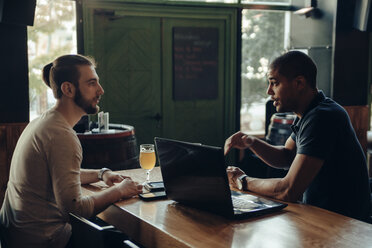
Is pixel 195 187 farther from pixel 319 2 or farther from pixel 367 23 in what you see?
pixel 319 2

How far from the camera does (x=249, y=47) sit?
17.5 feet

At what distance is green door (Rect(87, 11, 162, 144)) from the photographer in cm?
459

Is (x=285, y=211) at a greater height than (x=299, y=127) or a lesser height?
lesser

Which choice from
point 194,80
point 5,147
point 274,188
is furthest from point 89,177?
point 194,80

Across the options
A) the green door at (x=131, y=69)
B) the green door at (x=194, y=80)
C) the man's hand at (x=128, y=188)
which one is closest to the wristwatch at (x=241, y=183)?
the man's hand at (x=128, y=188)

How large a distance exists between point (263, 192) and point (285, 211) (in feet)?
0.77

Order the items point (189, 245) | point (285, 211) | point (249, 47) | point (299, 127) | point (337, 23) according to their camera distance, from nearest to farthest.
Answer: point (189, 245) → point (285, 211) → point (299, 127) → point (337, 23) → point (249, 47)

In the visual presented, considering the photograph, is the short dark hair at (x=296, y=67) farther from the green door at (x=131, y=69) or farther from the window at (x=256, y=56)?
the window at (x=256, y=56)

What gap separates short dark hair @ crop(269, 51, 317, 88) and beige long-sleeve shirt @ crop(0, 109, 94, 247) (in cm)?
107

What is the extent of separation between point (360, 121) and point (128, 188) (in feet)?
12.9

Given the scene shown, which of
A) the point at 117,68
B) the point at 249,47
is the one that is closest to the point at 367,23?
the point at 249,47

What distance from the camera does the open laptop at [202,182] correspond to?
1.67 metres

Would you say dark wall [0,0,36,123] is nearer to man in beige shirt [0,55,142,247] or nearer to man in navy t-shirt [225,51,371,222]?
man in beige shirt [0,55,142,247]

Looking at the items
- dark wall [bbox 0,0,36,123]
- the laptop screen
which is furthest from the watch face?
dark wall [bbox 0,0,36,123]
